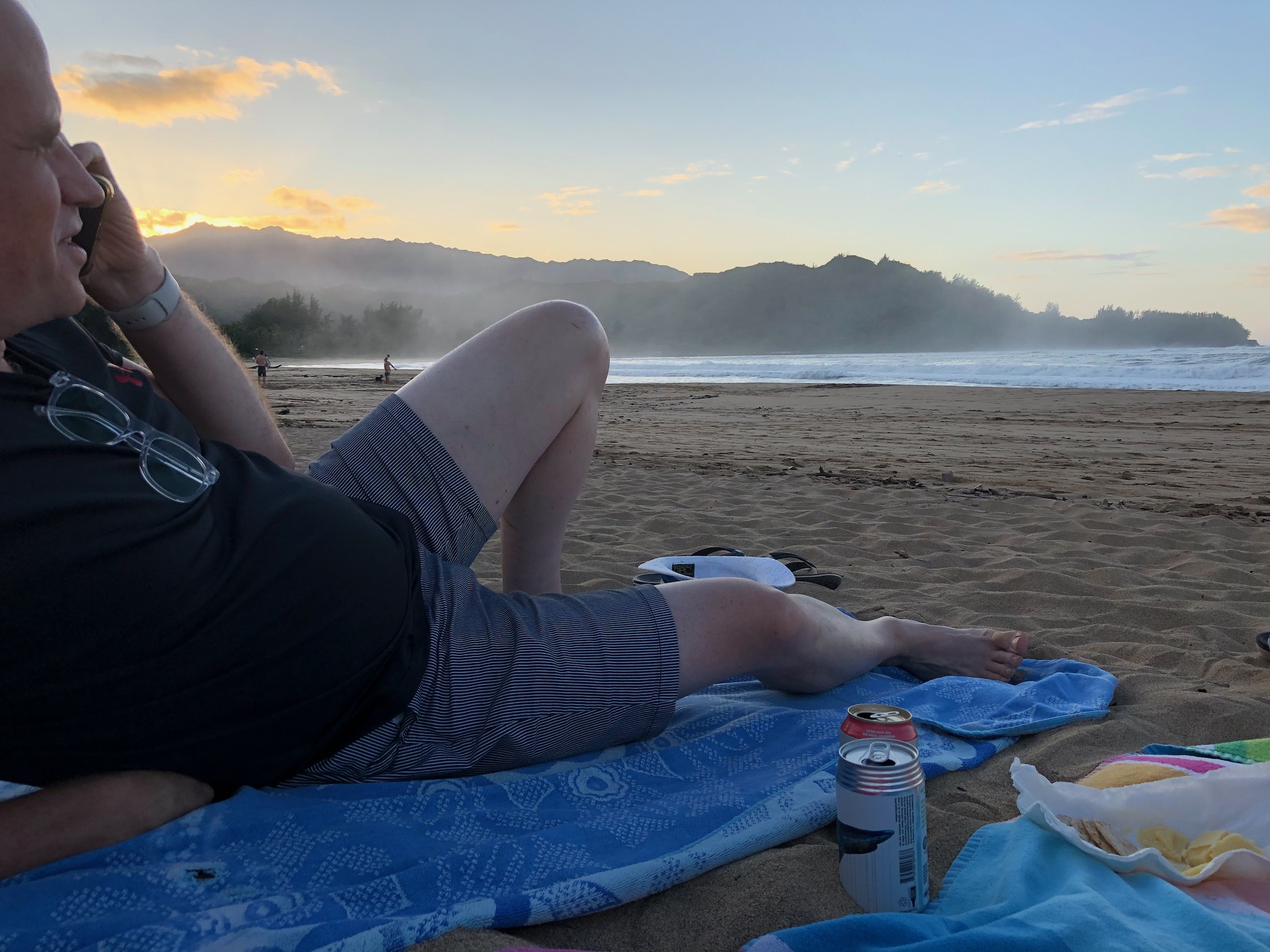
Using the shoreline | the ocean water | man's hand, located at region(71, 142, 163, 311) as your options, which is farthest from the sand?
the ocean water

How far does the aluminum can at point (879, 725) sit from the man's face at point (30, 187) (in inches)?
50.5

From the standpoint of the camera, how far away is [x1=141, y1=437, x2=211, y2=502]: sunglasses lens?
3.92ft

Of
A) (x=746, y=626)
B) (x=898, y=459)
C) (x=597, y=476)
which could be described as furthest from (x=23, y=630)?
(x=898, y=459)

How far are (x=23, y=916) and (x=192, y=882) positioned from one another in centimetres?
20

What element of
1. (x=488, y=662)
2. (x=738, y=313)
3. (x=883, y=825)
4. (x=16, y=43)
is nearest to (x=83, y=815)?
(x=488, y=662)

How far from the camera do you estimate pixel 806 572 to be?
331cm

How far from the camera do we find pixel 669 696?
1.63 meters

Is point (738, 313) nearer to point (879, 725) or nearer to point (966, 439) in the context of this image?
point (966, 439)

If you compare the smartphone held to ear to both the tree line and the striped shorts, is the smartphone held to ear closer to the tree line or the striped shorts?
the striped shorts

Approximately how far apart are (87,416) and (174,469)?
132 mm

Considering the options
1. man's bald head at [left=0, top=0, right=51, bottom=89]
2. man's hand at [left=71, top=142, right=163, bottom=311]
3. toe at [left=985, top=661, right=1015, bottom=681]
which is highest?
man's bald head at [left=0, top=0, right=51, bottom=89]

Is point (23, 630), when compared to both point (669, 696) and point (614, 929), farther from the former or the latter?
point (669, 696)

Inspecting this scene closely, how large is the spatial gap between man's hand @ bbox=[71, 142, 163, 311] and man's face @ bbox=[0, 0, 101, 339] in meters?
0.31

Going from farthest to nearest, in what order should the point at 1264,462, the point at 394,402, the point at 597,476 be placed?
the point at 1264,462
the point at 597,476
the point at 394,402
